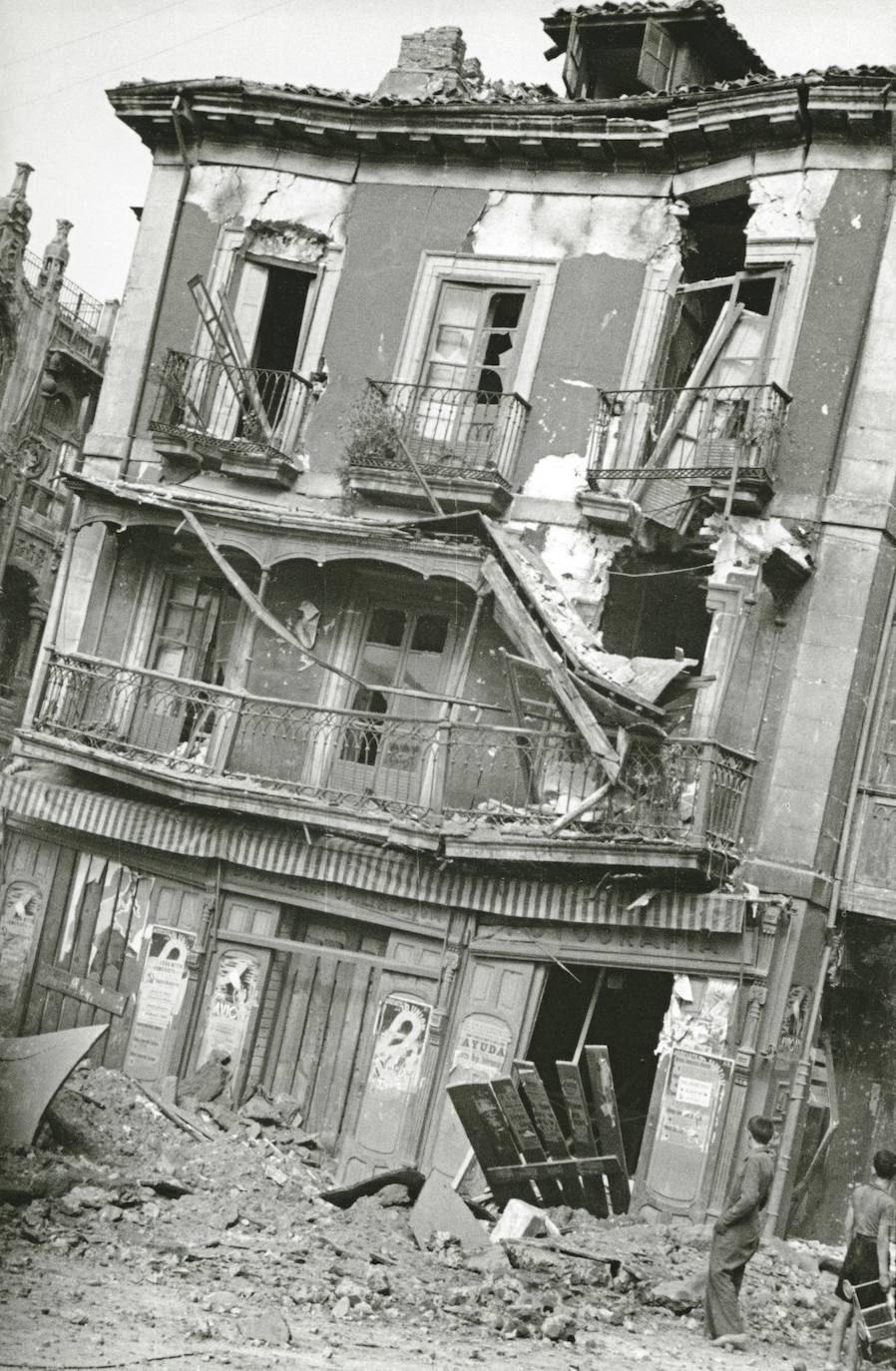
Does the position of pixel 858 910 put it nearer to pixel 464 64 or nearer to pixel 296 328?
pixel 296 328

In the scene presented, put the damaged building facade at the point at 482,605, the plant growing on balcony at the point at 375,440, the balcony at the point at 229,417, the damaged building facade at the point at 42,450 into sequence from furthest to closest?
the damaged building facade at the point at 42,450
the balcony at the point at 229,417
the plant growing on balcony at the point at 375,440
the damaged building facade at the point at 482,605

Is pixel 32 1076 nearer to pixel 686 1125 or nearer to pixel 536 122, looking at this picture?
pixel 686 1125

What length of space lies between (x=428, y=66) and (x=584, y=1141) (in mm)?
13268

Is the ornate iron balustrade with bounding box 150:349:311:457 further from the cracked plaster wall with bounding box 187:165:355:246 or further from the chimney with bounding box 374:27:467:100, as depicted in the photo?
the chimney with bounding box 374:27:467:100

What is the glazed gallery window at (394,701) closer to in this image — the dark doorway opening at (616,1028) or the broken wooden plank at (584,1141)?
the dark doorway opening at (616,1028)

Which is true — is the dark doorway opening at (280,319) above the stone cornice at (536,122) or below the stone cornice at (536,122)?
below

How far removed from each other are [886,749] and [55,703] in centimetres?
927

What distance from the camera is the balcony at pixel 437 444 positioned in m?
16.7

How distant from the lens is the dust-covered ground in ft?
30.4

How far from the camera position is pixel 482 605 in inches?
650

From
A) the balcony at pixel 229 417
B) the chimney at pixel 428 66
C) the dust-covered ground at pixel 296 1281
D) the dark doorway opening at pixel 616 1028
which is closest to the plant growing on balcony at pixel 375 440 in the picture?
the balcony at pixel 229 417

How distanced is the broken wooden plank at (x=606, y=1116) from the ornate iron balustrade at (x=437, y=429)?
21.3 ft

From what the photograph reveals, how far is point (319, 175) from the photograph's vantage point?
1850 centimetres

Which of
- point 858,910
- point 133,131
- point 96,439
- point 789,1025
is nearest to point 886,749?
point 858,910
